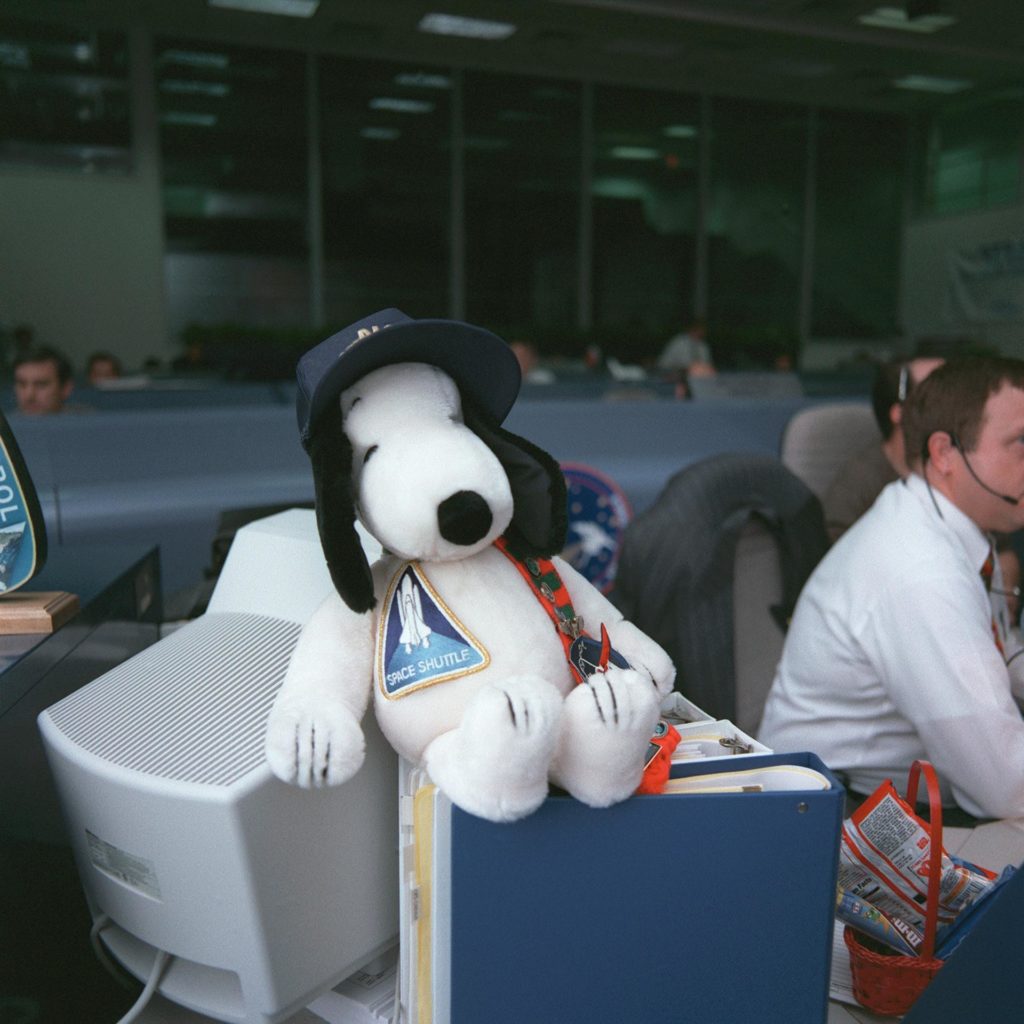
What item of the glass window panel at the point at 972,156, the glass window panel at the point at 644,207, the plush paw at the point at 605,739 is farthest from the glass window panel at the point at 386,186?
the plush paw at the point at 605,739

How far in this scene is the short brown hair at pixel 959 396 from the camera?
1.28 metres

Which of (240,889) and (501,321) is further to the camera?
(501,321)

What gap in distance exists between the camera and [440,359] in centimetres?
71

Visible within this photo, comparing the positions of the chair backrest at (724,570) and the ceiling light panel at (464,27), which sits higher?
the ceiling light panel at (464,27)

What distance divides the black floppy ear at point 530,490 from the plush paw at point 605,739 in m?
0.16

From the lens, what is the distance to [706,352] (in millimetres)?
8453

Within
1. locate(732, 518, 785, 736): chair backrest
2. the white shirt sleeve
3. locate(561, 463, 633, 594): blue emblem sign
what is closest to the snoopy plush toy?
the white shirt sleeve

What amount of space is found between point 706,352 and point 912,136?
4.94 meters

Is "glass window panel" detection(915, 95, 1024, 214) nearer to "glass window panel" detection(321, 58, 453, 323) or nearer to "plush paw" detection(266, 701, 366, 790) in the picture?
"glass window panel" detection(321, 58, 453, 323)

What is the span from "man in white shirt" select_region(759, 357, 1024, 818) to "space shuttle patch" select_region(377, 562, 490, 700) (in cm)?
80

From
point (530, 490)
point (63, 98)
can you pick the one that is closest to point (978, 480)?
point (530, 490)

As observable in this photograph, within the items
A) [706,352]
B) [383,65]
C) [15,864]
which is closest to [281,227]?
[383,65]

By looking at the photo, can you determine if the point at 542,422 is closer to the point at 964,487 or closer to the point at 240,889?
the point at 964,487

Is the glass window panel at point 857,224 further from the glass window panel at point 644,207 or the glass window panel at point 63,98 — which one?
the glass window panel at point 63,98
